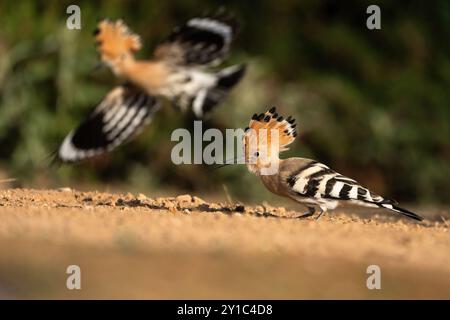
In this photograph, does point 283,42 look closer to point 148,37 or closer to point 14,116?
point 148,37

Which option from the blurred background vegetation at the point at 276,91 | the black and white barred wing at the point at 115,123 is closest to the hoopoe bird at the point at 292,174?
the black and white barred wing at the point at 115,123

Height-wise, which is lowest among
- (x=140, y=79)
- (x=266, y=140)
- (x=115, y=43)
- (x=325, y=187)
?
(x=325, y=187)

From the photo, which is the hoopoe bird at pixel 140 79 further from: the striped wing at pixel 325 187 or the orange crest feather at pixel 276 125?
the striped wing at pixel 325 187

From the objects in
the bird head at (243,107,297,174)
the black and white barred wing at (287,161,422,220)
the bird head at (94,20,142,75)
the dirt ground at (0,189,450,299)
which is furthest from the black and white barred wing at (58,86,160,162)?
the black and white barred wing at (287,161,422,220)

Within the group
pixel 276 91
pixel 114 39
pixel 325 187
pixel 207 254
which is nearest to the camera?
pixel 207 254

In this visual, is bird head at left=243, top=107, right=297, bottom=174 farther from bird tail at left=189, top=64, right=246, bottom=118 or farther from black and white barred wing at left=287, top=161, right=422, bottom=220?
bird tail at left=189, top=64, right=246, bottom=118

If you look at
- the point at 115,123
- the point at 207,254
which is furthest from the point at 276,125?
the point at 115,123

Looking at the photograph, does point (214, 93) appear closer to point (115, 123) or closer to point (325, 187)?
point (115, 123)
